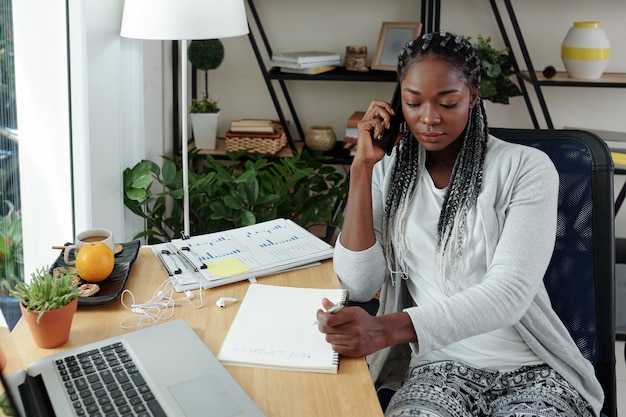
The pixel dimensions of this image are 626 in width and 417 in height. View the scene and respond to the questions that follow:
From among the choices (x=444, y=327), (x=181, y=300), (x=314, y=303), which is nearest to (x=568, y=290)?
(x=444, y=327)

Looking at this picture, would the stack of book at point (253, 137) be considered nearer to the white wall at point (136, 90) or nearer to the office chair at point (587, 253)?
the white wall at point (136, 90)

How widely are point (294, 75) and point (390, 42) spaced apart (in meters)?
0.43

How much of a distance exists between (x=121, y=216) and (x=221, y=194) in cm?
38

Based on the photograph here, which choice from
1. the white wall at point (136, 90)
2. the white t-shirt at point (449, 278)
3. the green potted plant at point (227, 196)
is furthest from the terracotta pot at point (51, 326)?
the green potted plant at point (227, 196)

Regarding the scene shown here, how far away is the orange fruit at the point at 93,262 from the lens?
139cm

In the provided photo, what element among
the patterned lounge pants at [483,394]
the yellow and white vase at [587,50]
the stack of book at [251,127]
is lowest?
the patterned lounge pants at [483,394]

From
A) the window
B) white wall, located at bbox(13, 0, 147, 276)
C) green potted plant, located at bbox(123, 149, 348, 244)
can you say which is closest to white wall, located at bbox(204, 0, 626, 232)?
green potted plant, located at bbox(123, 149, 348, 244)

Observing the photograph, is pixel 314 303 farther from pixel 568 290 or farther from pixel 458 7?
pixel 458 7

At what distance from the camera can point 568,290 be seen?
154 centimetres

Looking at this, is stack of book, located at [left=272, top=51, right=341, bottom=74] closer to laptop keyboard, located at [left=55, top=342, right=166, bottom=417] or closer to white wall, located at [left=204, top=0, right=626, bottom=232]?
white wall, located at [left=204, top=0, right=626, bottom=232]

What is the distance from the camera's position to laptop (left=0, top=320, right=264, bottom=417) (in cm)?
100

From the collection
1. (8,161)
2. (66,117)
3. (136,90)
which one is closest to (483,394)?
(8,161)

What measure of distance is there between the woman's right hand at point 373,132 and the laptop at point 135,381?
571 mm

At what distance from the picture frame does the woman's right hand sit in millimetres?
1408
